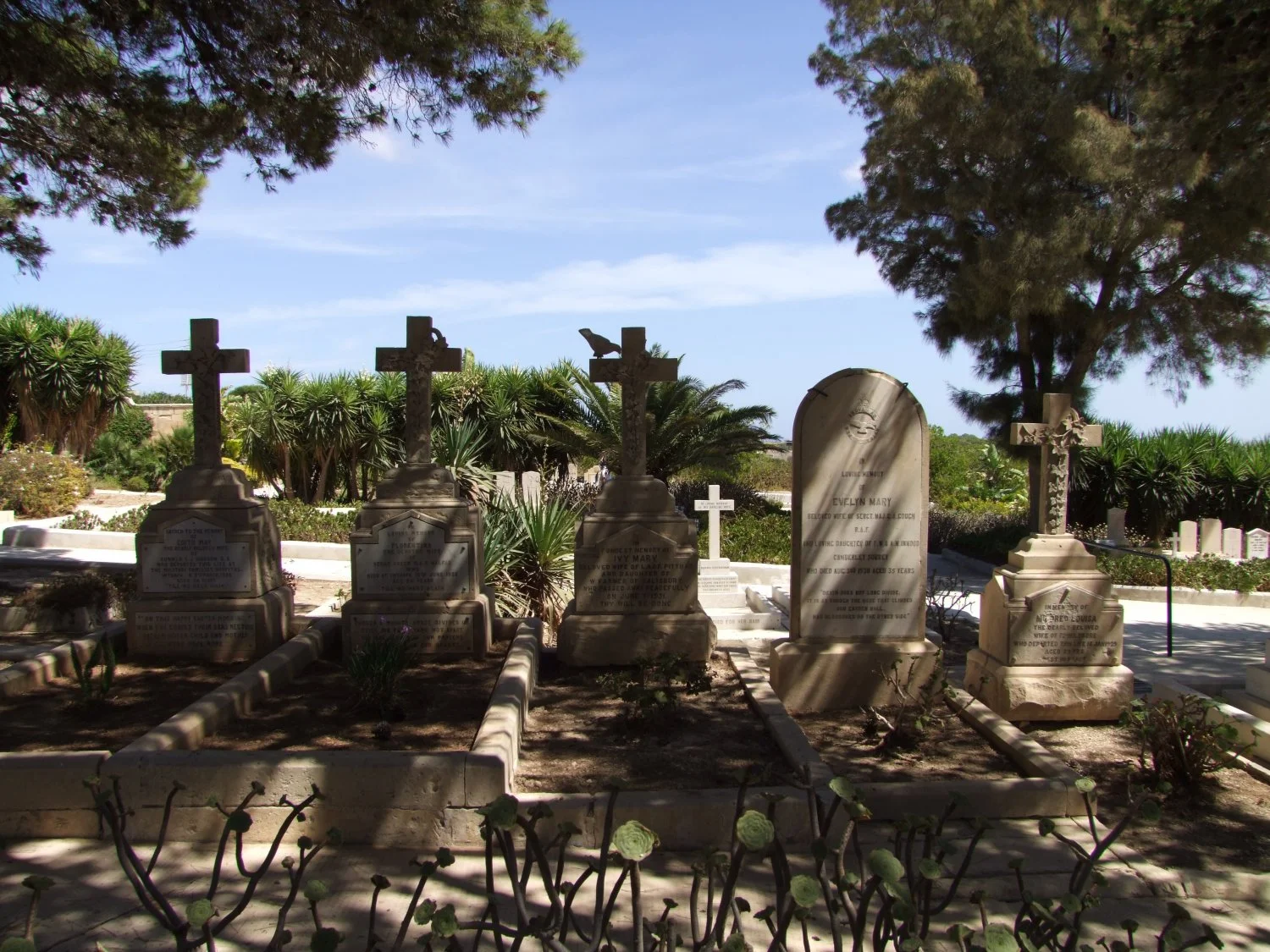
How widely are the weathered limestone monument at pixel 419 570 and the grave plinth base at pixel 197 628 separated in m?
0.66

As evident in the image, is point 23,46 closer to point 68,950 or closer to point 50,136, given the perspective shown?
point 50,136

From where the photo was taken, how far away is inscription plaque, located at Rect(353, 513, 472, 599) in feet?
22.7

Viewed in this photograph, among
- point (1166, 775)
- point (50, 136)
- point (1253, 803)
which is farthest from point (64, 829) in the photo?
point (50, 136)

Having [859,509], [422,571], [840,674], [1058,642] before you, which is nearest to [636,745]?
[840,674]

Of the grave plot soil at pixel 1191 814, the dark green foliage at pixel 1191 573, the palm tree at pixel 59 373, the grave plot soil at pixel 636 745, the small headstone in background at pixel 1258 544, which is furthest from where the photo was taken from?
the palm tree at pixel 59 373

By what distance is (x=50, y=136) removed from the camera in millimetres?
9484

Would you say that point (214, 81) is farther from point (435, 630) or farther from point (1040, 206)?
point (1040, 206)

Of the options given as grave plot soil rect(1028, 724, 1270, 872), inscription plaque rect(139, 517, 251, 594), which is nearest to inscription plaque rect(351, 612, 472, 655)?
inscription plaque rect(139, 517, 251, 594)

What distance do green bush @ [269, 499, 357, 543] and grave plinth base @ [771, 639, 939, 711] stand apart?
397 inches

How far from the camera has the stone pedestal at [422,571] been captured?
22.5ft

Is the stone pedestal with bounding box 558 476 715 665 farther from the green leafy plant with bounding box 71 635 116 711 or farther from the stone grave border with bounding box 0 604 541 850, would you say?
the green leafy plant with bounding box 71 635 116 711

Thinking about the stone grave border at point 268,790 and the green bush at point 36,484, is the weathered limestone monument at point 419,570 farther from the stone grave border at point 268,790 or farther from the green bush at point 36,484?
the green bush at point 36,484

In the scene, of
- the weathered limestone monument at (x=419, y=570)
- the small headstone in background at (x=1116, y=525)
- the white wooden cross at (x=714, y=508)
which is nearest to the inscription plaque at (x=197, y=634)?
the weathered limestone monument at (x=419, y=570)

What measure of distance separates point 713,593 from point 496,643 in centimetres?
368
